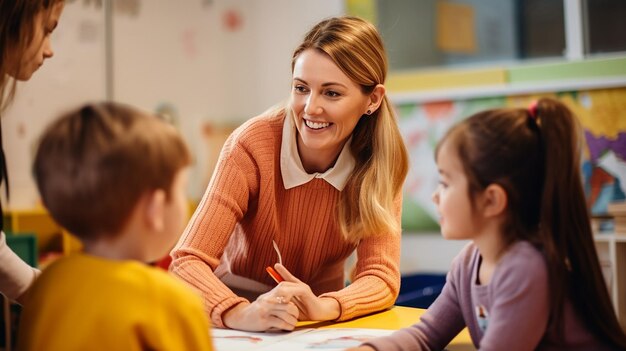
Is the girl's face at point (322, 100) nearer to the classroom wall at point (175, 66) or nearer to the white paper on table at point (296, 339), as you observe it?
the white paper on table at point (296, 339)

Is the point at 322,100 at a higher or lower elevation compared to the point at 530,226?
higher

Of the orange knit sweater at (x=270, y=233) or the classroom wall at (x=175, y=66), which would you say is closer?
the orange knit sweater at (x=270, y=233)

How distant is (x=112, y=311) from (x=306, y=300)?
67 cm

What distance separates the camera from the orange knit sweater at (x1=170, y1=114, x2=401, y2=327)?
1.68m

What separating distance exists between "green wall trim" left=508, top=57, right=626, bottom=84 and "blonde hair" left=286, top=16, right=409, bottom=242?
2002mm

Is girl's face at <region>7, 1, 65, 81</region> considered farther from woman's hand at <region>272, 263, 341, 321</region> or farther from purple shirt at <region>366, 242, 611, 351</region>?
purple shirt at <region>366, 242, 611, 351</region>

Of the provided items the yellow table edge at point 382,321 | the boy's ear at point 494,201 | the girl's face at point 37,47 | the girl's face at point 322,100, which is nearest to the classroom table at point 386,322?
the yellow table edge at point 382,321

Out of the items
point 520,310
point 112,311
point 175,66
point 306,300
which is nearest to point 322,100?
point 306,300

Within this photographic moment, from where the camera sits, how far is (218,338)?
1.40m

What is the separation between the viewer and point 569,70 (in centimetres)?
362

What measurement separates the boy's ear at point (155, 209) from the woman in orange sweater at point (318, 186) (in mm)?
646

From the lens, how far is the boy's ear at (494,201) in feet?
3.63

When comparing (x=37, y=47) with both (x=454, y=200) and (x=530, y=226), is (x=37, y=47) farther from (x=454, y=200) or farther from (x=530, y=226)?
(x=530, y=226)

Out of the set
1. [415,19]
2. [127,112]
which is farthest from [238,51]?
[127,112]
